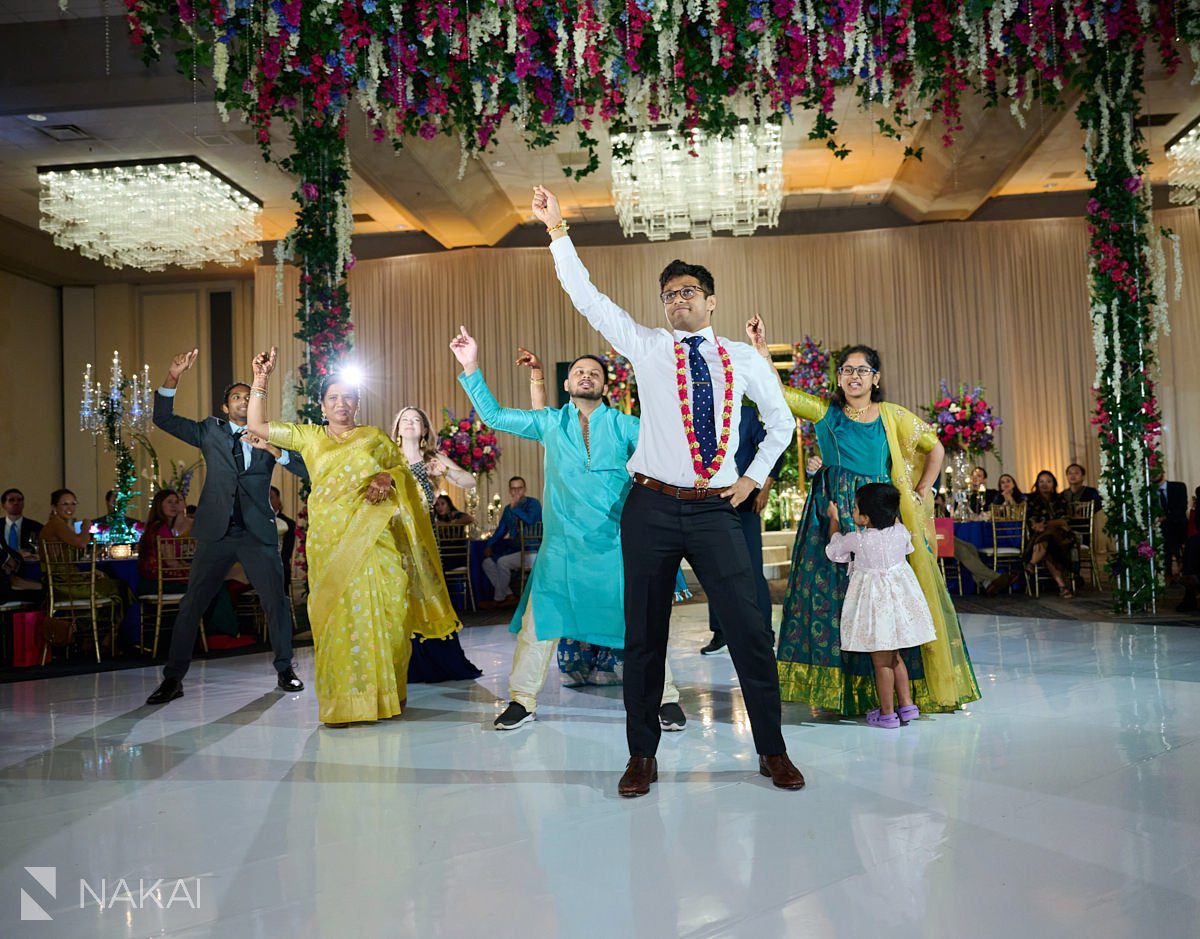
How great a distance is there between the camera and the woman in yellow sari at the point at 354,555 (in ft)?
14.1

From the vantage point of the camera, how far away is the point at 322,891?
90.0 inches

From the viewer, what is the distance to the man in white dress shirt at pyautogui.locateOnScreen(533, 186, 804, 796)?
303 centimetres

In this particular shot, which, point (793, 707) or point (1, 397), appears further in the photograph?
point (1, 397)

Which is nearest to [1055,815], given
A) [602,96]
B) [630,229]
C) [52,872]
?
[52,872]

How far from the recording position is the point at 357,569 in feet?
14.2

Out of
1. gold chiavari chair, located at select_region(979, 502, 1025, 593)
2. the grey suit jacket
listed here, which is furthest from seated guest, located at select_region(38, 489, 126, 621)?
gold chiavari chair, located at select_region(979, 502, 1025, 593)

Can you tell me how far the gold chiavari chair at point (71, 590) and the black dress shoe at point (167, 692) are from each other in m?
2.11

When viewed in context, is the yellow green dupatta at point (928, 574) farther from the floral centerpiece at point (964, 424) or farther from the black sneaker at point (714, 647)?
the floral centerpiece at point (964, 424)

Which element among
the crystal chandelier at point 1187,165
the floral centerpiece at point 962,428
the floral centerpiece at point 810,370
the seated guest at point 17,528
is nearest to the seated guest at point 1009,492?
the floral centerpiece at point 962,428

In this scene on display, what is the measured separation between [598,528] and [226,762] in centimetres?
166

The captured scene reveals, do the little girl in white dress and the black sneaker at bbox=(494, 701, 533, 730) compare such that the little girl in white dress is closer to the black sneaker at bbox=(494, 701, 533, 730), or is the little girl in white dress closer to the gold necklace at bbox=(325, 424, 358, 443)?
the black sneaker at bbox=(494, 701, 533, 730)

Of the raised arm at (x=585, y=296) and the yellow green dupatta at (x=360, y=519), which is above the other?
the raised arm at (x=585, y=296)

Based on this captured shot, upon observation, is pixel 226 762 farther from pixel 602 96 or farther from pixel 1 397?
pixel 1 397

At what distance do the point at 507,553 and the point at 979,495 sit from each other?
5171mm
